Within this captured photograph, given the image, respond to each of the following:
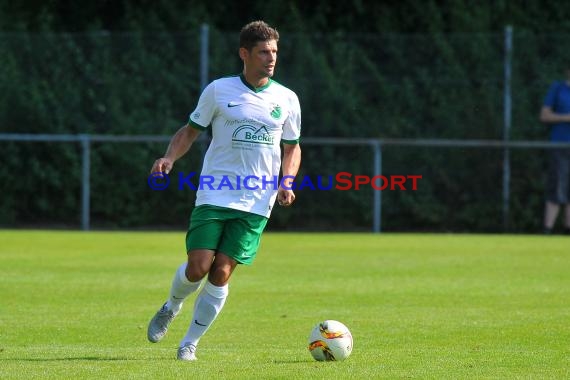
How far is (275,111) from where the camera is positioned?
26.3 ft

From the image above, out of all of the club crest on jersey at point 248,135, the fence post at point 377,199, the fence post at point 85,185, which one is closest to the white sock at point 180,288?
the club crest on jersey at point 248,135

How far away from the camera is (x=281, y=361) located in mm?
7504

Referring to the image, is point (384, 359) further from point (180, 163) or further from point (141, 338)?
point (180, 163)

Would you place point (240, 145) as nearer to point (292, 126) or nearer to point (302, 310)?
point (292, 126)

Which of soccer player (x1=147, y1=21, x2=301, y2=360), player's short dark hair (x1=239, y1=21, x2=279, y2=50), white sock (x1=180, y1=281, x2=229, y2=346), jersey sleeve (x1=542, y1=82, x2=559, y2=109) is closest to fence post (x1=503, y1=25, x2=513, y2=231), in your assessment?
jersey sleeve (x1=542, y1=82, x2=559, y2=109)

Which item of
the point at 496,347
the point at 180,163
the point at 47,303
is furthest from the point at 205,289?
the point at 180,163

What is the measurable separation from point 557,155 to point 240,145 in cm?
1293

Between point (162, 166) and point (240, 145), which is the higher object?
point (240, 145)

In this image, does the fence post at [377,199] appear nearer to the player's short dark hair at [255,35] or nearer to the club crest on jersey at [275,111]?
the club crest on jersey at [275,111]

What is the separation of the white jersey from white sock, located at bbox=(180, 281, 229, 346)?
55 cm

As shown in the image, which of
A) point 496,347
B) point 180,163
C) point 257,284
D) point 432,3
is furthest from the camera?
point 432,3

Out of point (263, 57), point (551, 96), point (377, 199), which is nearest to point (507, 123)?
point (551, 96)

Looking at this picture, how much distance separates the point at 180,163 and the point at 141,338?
1187cm

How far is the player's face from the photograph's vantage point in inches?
310
